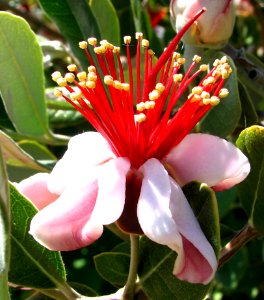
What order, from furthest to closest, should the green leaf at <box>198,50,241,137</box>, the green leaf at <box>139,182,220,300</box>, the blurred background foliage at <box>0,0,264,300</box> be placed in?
the blurred background foliage at <box>0,0,264,300</box> < the green leaf at <box>198,50,241,137</box> < the green leaf at <box>139,182,220,300</box>

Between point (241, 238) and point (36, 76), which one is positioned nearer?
point (241, 238)

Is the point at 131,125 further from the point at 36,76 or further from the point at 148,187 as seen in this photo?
the point at 36,76

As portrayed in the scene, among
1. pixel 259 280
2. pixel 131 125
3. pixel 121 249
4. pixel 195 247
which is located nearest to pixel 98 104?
pixel 131 125

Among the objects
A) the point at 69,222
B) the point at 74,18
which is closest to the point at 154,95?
the point at 69,222

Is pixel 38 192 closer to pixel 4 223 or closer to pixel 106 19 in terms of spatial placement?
pixel 4 223

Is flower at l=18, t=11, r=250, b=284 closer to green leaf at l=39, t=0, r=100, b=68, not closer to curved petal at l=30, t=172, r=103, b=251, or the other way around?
curved petal at l=30, t=172, r=103, b=251

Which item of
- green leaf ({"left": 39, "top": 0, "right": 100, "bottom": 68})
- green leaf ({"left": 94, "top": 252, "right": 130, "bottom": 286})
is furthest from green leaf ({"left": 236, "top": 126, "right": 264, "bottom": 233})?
green leaf ({"left": 39, "top": 0, "right": 100, "bottom": 68})

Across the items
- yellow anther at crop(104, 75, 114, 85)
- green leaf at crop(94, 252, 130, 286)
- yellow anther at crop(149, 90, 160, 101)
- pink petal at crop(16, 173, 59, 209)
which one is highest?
yellow anther at crop(104, 75, 114, 85)

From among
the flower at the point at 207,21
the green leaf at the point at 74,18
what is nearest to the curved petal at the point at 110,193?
the flower at the point at 207,21
